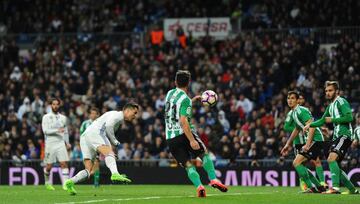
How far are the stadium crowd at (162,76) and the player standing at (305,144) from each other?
6505 millimetres

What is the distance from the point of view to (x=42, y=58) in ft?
124

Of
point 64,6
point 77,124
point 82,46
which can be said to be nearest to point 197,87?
point 77,124

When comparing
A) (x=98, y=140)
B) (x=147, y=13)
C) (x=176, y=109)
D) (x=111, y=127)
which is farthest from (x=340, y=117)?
(x=147, y=13)

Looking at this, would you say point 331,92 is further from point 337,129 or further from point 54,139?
point 54,139

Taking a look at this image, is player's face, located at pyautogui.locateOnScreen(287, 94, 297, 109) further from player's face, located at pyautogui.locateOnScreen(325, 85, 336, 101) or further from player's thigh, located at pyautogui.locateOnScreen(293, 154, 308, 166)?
player's face, located at pyautogui.locateOnScreen(325, 85, 336, 101)

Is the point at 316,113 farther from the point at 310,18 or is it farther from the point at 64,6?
the point at 64,6

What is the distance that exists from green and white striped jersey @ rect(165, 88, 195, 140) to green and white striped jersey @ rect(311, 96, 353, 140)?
9.91 ft

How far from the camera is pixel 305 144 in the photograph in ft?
66.4

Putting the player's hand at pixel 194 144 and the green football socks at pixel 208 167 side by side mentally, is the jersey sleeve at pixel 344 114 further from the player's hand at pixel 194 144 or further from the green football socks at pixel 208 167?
the player's hand at pixel 194 144

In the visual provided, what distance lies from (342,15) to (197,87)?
6.54 m

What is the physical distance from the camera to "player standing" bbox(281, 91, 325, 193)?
1933 centimetres

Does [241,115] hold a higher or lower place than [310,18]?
lower

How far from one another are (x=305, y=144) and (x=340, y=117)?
84.6 inches

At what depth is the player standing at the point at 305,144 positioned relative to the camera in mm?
19328
